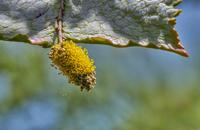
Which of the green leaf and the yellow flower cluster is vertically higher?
the green leaf

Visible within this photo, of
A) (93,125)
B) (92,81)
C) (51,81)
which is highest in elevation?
(92,81)

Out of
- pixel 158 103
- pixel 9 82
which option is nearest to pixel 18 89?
pixel 9 82

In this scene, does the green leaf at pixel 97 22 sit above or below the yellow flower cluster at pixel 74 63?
above

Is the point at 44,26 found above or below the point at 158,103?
above

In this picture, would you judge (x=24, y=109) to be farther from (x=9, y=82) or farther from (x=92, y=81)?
(x=92, y=81)
